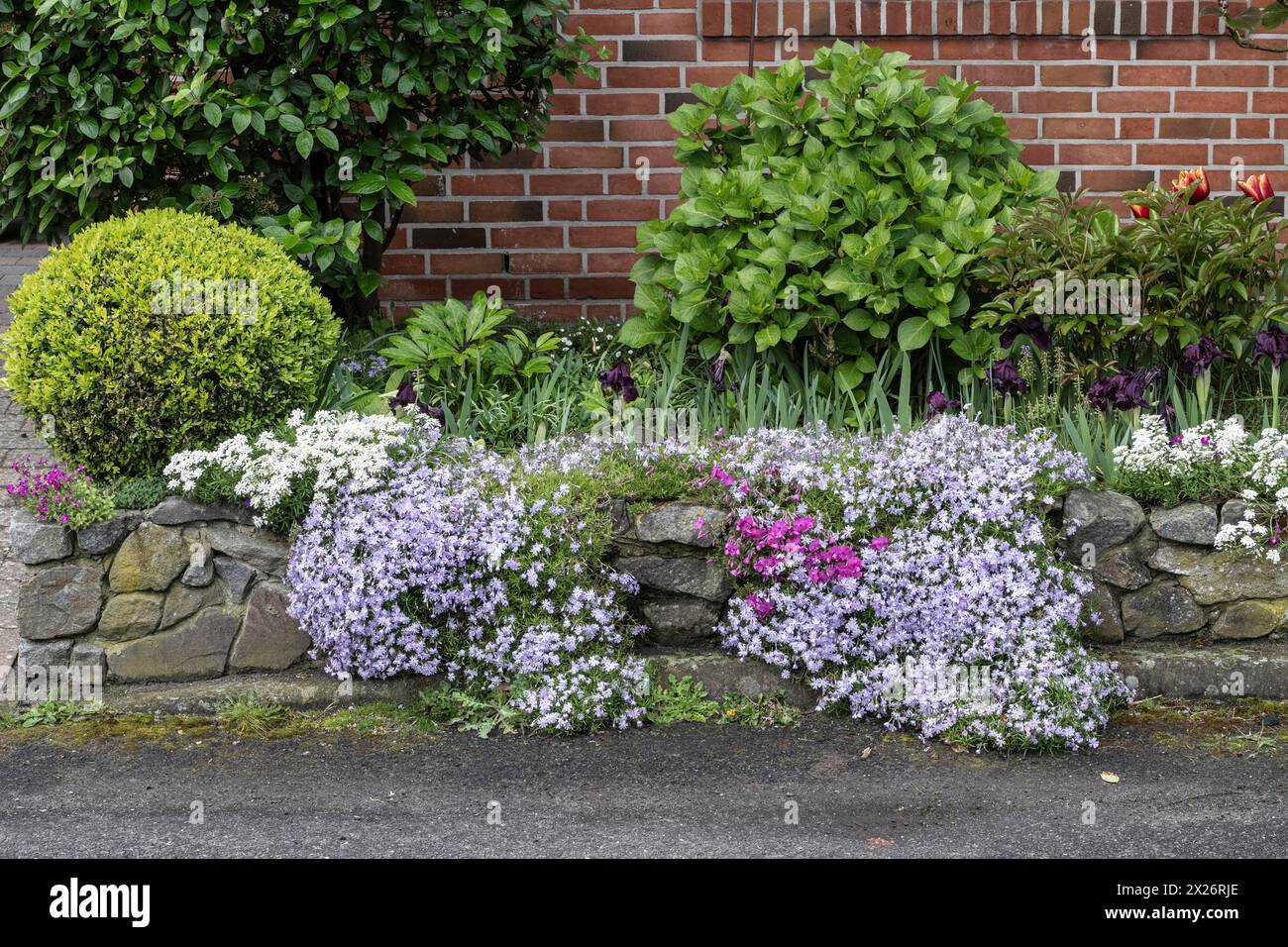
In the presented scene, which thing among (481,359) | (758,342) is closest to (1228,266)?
(758,342)

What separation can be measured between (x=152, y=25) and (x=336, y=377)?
147 centimetres

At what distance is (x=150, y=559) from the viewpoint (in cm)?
477

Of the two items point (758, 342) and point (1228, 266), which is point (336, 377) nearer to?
point (758, 342)

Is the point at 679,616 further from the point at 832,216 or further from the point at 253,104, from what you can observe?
the point at 253,104

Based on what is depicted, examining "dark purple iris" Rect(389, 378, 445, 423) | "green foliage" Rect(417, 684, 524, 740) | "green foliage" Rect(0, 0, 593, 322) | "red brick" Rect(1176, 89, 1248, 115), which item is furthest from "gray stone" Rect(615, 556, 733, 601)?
"red brick" Rect(1176, 89, 1248, 115)

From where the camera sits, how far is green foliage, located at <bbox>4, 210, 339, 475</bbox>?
15.6ft

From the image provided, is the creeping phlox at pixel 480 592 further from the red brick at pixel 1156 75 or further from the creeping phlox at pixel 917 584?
the red brick at pixel 1156 75

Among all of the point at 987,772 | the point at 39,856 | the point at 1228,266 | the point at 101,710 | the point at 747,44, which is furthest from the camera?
the point at 747,44

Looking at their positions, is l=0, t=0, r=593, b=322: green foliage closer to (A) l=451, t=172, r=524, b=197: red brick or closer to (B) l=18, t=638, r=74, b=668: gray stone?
(A) l=451, t=172, r=524, b=197: red brick

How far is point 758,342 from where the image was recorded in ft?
17.4

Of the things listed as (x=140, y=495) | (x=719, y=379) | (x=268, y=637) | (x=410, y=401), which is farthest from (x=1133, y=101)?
(x=140, y=495)

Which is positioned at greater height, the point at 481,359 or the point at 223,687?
the point at 481,359

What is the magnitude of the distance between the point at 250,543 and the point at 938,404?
250cm

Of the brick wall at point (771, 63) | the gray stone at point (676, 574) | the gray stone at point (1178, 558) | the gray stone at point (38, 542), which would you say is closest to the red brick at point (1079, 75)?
the brick wall at point (771, 63)
